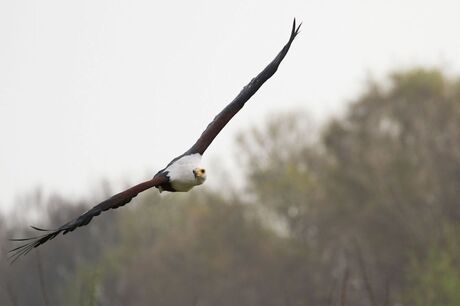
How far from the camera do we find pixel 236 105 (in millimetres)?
13258

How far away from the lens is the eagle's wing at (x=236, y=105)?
13164 mm

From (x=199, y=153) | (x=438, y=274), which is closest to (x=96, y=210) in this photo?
(x=199, y=153)

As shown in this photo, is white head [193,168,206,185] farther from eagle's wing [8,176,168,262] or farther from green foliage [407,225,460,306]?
green foliage [407,225,460,306]

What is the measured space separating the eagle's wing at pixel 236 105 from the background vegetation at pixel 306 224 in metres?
15.6

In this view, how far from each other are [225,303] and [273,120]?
8.07 meters

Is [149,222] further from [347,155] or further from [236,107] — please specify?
[236,107]

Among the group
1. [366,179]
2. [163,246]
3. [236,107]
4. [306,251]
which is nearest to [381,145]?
[366,179]

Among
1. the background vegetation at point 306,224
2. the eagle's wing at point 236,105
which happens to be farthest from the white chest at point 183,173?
the background vegetation at point 306,224

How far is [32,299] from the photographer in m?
44.7

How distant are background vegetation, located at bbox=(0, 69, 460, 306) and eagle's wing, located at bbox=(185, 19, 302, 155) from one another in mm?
15640

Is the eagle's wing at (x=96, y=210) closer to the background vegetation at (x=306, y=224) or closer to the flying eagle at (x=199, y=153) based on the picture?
the flying eagle at (x=199, y=153)

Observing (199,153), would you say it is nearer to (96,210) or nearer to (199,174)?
(199,174)

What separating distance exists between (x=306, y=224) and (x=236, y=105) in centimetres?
3045

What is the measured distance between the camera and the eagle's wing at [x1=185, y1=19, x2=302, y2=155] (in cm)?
1316
